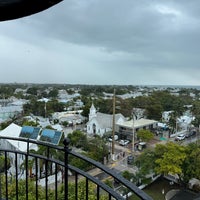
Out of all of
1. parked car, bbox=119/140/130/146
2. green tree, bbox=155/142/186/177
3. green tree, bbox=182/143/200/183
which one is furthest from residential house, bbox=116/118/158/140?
green tree, bbox=182/143/200/183

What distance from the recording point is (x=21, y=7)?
0.96 metres

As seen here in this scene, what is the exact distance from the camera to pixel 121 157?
54.2 ft

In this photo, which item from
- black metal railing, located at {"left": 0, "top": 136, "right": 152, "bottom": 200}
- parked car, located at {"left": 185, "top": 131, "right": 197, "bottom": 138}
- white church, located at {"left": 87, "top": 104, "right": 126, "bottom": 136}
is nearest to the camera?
black metal railing, located at {"left": 0, "top": 136, "right": 152, "bottom": 200}

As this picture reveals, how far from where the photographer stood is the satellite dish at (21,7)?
0.92 metres

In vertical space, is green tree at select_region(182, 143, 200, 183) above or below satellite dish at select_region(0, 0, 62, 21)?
below

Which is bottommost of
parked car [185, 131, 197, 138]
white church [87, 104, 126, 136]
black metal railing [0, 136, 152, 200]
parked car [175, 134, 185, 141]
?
parked car [185, 131, 197, 138]

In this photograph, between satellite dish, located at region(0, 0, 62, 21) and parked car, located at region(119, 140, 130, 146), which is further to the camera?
parked car, located at region(119, 140, 130, 146)

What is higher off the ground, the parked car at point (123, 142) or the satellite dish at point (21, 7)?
the satellite dish at point (21, 7)

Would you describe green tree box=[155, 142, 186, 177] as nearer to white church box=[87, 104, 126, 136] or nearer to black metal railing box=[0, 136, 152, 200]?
black metal railing box=[0, 136, 152, 200]

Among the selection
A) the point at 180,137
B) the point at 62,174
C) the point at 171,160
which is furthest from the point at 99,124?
the point at 62,174

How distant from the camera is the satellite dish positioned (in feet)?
3.02

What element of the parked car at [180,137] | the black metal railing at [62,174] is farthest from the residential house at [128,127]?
the black metal railing at [62,174]

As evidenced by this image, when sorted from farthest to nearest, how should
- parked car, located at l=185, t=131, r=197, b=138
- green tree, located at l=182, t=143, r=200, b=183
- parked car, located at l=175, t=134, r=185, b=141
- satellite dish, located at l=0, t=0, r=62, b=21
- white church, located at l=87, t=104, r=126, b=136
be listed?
1. parked car, located at l=185, t=131, r=197, b=138
2. white church, located at l=87, t=104, r=126, b=136
3. parked car, located at l=175, t=134, r=185, b=141
4. green tree, located at l=182, t=143, r=200, b=183
5. satellite dish, located at l=0, t=0, r=62, b=21

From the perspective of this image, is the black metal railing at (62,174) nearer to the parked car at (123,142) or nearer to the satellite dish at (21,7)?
the satellite dish at (21,7)
